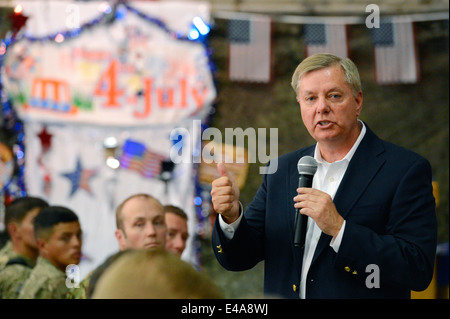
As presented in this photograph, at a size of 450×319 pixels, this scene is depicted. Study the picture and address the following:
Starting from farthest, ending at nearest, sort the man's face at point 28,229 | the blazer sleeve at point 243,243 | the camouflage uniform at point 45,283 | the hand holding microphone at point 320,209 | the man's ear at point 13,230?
the man's ear at point 13,230
the man's face at point 28,229
the camouflage uniform at point 45,283
the blazer sleeve at point 243,243
the hand holding microphone at point 320,209

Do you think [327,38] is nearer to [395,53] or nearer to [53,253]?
[395,53]

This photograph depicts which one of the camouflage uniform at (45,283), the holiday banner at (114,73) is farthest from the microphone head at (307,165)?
the holiday banner at (114,73)

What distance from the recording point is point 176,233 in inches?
149

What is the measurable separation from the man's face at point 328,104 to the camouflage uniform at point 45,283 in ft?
6.28

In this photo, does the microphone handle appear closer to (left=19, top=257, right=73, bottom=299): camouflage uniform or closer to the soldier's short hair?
(left=19, top=257, right=73, bottom=299): camouflage uniform

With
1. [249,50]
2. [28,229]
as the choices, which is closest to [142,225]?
[28,229]

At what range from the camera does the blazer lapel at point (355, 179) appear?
166 cm

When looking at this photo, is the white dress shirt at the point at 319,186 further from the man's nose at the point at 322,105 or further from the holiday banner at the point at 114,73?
the holiday banner at the point at 114,73

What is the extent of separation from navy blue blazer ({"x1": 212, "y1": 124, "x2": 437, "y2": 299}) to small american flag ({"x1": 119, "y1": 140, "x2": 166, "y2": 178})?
2.96 metres

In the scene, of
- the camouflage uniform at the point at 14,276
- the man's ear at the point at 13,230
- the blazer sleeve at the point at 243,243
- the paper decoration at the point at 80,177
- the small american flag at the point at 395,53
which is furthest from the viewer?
the small american flag at the point at 395,53

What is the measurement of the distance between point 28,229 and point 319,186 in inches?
116

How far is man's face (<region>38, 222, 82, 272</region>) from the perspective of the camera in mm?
3580
